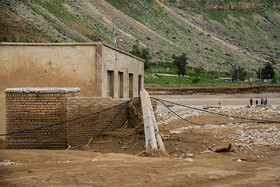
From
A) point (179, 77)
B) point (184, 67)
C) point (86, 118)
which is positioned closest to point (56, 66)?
point (86, 118)

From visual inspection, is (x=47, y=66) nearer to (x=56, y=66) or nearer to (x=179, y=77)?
(x=56, y=66)

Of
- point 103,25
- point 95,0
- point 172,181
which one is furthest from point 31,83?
point 95,0

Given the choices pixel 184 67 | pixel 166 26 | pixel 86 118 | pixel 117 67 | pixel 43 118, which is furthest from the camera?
pixel 166 26

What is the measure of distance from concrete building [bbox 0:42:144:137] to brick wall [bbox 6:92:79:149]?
2195 mm

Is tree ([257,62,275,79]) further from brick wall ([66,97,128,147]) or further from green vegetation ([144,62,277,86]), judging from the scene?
brick wall ([66,97,128,147])

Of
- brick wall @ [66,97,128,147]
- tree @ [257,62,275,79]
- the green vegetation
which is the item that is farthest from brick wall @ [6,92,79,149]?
tree @ [257,62,275,79]

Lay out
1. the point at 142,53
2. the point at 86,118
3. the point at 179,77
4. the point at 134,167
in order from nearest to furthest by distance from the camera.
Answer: the point at 134,167 → the point at 86,118 → the point at 179,77 → the point at 142,53

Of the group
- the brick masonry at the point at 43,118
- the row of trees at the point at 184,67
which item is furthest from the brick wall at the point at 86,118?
the row of trees at the point at 184,67

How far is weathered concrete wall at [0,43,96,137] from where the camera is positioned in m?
11.2

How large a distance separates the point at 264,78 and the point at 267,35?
54199 millimetres

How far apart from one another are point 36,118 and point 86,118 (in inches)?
59.4

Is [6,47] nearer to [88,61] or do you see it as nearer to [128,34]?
[88,61]

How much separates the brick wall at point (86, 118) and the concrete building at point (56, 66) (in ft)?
5.75

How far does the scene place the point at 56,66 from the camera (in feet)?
37.6
